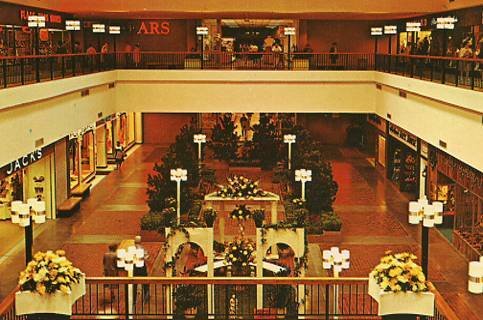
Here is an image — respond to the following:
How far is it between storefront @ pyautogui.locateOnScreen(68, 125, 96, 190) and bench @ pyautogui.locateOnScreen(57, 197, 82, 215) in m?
1.29

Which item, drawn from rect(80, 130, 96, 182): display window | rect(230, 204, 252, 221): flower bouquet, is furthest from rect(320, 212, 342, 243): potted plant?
rect(80, 130, 96, 182): display window

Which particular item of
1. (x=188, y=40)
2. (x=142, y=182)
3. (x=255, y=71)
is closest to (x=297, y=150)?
(x=255, y=71)

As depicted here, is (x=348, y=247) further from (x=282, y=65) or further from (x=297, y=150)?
(x=282, y=65)

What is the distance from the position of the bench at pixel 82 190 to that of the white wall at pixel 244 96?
8.56ft

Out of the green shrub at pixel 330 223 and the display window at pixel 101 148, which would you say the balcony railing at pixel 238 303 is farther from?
the display window at pixel 101 148

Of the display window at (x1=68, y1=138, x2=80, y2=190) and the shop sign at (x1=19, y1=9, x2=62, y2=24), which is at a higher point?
the shop sign at (x1=19, y1=9, x2=62, y2=24)

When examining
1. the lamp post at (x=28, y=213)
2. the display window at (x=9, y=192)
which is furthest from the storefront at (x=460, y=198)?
the display window at (x=9, y=192)

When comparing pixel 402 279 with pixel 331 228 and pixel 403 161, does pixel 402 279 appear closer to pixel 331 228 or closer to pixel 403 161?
pixel 331 228

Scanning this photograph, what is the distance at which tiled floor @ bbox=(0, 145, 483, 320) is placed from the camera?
62.1 ft


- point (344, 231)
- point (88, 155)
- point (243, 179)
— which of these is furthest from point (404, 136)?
point (88, 155)

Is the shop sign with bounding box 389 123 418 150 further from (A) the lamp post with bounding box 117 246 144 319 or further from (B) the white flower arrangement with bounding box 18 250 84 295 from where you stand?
(B) the white flower arrangement with bounding box 18 250 84 295

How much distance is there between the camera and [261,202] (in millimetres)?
21688

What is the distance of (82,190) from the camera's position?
2756 centimetres

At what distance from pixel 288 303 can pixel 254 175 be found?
17048mm
